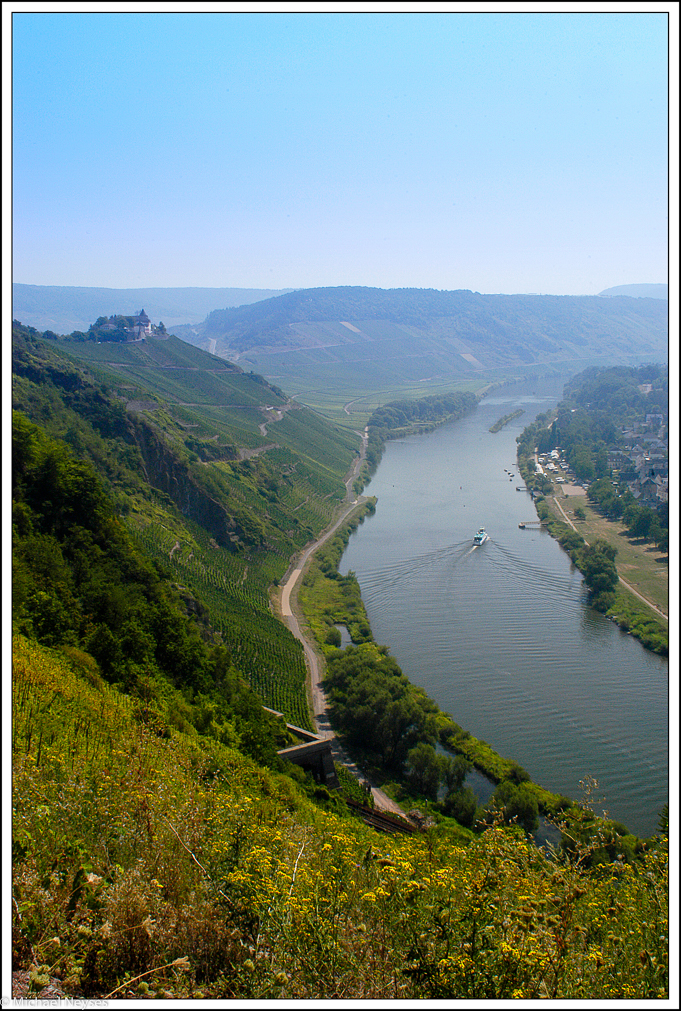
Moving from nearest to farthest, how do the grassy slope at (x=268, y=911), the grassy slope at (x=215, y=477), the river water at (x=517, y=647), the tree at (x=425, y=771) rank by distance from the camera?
the grassy slope at (x=268, y=911), the tree at (x=425, y=771), the river water at (x=517, y=647), the grassy slope at (x=215, y=477)

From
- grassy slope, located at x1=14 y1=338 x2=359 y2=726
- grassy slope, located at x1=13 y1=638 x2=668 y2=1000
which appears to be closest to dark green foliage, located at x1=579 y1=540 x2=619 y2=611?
grassy slope, located at x1=14 y1=338 x2=359 y2=726

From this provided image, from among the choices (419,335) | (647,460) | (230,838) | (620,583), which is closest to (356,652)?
(620,583)

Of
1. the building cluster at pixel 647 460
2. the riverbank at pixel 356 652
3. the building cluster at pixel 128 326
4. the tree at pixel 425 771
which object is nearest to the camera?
the riverbank at pixel 356 652

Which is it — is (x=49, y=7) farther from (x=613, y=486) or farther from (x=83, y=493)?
(x=613, y=486)

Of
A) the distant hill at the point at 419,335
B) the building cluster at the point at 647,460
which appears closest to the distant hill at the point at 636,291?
the distant hill at the point at 419,335

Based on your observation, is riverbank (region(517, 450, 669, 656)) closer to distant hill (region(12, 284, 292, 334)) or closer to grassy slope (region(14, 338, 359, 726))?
grassy slope (region(14, 338, 359, 726))

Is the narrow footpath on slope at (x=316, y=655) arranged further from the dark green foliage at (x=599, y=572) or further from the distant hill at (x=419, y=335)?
the distant hill at (x=419, y=335)

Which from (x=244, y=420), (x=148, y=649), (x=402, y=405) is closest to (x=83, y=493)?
(x=148, y=649)
